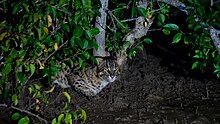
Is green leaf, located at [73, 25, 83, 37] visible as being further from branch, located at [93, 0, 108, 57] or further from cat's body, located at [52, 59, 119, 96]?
cat's body, located at [52, 59, 119, 96]

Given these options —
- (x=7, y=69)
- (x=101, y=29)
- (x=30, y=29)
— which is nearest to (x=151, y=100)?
(x=101, y=29)

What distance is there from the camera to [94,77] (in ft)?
13.1

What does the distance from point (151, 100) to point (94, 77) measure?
873 millimetres

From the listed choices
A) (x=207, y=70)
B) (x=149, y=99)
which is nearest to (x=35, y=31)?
(x=149, y=99)

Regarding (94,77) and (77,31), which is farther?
(94,77)

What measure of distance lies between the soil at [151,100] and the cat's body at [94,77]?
112 mm

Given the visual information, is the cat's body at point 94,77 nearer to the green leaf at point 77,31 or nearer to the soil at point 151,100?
the soil at point 151,100

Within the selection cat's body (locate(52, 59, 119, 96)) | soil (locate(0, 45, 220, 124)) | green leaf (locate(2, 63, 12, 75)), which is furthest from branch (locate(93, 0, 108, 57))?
green leaf (locate(2, 63, 12, 75))

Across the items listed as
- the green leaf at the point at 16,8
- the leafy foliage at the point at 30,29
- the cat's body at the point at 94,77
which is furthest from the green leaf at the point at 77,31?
the cat's body at the point at 94,77

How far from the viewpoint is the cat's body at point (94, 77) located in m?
3.90

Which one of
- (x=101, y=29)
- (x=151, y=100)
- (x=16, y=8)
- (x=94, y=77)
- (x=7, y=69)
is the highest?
(x=16, y=8)

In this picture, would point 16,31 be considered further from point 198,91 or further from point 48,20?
point 198,91

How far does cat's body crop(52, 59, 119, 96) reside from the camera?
3898mm

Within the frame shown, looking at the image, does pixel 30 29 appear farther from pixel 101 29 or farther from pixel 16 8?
pixel 101 29
